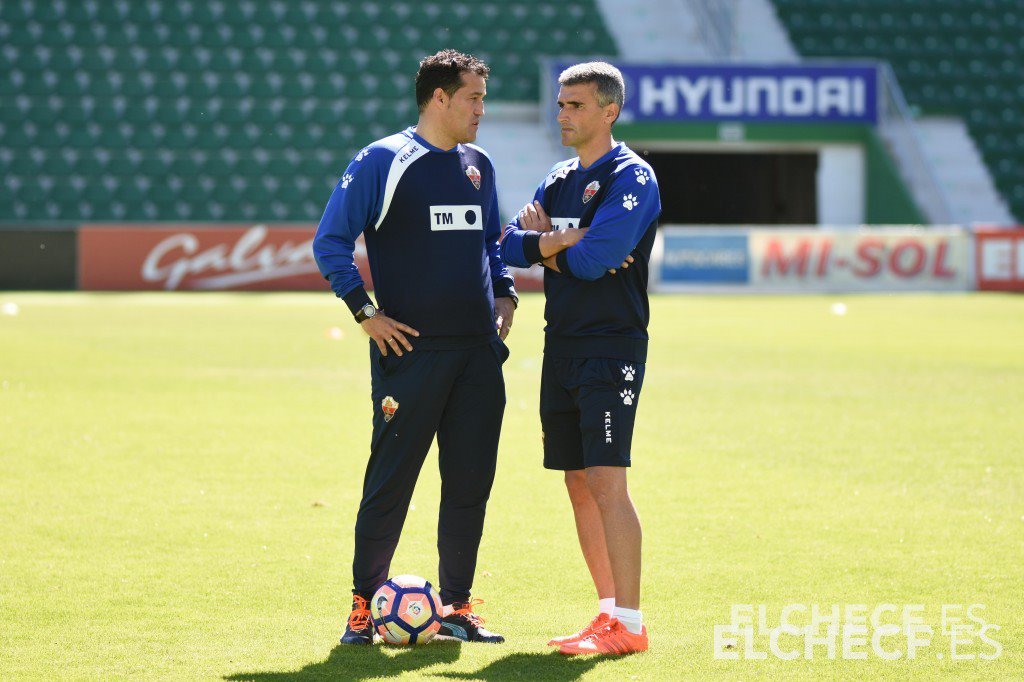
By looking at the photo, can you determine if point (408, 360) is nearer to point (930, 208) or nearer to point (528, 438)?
point (528, 438)

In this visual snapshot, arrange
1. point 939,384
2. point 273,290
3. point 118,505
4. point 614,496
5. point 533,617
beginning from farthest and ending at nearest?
point 273,290
point 939,384
point 118,505
point 533,617
point 614,496

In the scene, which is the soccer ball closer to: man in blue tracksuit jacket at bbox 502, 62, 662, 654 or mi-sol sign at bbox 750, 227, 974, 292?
man in blue tracksuit jacket at bbox 502, 62, 662, 654

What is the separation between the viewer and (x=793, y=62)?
3050 centimetres

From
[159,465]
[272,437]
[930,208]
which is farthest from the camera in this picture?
[930,208]

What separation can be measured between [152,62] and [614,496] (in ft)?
90.9

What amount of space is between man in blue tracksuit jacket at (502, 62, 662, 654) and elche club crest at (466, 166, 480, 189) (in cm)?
20

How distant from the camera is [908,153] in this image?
30.8m

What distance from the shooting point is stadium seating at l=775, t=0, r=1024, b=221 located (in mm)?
33125

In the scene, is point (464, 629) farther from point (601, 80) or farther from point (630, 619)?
point (601, 80)

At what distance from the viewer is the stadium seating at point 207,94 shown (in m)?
29.4

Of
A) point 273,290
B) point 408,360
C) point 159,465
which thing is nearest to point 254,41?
point 273,290

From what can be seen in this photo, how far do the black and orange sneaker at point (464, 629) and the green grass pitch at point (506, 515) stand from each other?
0.06m

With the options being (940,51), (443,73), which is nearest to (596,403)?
(443,73)

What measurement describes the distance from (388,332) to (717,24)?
28.3 metres
